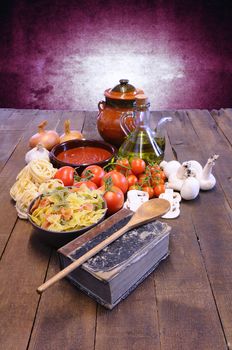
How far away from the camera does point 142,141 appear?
1184 mm

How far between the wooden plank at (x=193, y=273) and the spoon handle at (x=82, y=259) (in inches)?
5.0

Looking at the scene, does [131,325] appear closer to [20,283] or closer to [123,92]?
[20,283]

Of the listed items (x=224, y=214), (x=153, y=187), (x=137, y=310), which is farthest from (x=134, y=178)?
(x=137, y=310)

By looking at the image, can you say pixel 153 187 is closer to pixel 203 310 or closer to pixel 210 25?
pixel 203 310

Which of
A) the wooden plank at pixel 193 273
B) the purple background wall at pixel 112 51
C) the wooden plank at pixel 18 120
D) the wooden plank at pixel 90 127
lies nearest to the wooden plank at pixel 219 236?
the wooden plank at pixel 193 273

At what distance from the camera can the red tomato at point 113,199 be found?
3.12 ft

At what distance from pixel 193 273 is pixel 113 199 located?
0.28 m

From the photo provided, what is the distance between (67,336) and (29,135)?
1.14m

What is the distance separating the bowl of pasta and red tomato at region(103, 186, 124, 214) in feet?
0.12

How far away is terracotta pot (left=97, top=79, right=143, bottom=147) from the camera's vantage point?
131cm

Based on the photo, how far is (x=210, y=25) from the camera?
3189 mm

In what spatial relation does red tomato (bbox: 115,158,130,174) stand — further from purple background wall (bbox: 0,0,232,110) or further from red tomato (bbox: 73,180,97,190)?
purple background wall (bbox: 0,0,232,110)

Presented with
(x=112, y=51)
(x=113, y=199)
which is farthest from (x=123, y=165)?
(x=112, y=51)

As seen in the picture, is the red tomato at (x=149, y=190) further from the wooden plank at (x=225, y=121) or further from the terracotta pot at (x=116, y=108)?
the wooden plank at (x=225, y=121)
